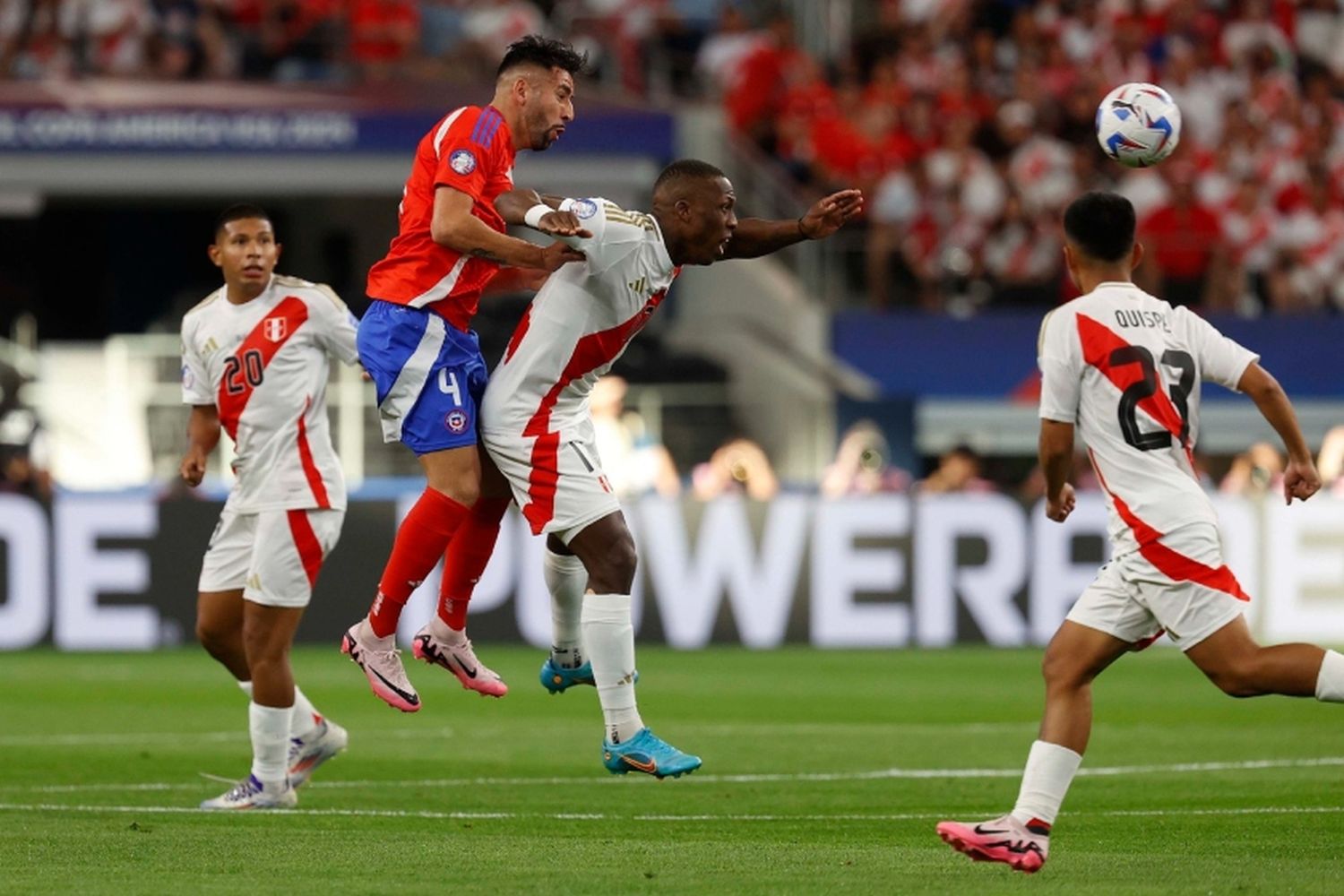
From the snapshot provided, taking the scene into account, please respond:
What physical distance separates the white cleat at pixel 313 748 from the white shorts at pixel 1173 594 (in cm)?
409

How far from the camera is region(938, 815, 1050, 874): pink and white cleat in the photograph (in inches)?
286

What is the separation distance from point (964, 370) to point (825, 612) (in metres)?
5.27

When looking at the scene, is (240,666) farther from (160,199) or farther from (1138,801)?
Result: (160,199)

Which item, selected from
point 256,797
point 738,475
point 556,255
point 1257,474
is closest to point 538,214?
point 556,255

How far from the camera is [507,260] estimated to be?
820 centimetres

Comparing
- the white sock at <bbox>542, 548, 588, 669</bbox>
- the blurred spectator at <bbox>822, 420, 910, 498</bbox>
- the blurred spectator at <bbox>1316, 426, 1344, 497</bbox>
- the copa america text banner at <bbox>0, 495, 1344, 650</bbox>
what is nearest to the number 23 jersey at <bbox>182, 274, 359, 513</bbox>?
the white sock at <bbox>542, 548, 588, 669</bbox>

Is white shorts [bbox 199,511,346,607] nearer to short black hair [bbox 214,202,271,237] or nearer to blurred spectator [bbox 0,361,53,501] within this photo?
short black hair [bbox 214,202,271,237]

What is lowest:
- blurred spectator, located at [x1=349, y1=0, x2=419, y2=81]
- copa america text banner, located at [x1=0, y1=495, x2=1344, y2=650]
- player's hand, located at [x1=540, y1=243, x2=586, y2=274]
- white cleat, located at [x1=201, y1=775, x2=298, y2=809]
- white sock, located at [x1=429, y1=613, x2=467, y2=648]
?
copa america text banner, located at [x1=0, y1=495, x2=1344, y2=650]

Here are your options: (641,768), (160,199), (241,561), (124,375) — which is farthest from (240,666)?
(160,199)

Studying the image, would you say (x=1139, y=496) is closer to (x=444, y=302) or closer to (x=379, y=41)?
(x=444, y=302)

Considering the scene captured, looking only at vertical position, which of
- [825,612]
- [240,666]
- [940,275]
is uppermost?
[940,275]

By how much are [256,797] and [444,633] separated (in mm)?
1423

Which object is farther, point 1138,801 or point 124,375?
point 124,375

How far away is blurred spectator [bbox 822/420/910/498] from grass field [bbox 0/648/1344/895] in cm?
248
